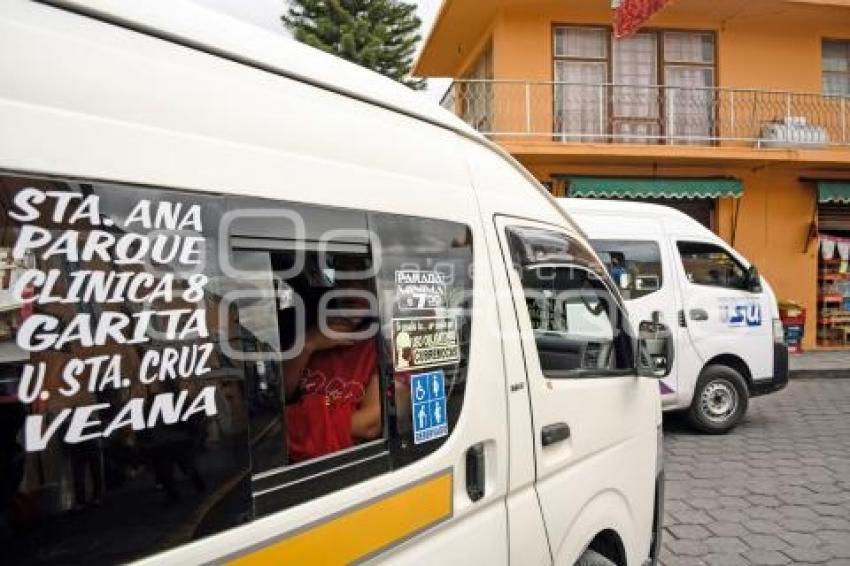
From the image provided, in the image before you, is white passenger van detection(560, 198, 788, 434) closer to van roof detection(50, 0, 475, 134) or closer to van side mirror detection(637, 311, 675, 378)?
van side mirror detection(637, 311, 675, 378)

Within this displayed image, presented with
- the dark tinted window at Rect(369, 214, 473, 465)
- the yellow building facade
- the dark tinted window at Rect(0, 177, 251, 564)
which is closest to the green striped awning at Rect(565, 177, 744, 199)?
the yellow building facade

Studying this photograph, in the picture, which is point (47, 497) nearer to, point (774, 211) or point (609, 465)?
point (609, 465)

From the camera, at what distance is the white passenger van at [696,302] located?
7.57 meters

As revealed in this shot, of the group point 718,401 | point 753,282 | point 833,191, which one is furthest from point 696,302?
point 833,191

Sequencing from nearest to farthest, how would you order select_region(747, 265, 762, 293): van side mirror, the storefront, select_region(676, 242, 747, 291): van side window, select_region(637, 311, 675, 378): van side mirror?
select_region(637, 311, 675, 378): van side mirror, select_region(676, 242, 747, 291): van side window, select_region(747, 265, 762, 293): van side mirror, the storefront

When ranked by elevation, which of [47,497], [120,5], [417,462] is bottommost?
[417,462]

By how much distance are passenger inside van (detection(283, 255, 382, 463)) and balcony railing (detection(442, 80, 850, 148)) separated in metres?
11.3

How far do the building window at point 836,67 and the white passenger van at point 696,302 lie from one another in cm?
906

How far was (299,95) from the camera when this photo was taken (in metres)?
1.74

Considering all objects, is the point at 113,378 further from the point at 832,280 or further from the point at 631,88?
the point at 832,280

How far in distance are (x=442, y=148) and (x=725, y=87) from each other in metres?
13.2

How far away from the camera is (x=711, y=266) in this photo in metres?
7.95

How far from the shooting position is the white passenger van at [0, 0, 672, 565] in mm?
1206

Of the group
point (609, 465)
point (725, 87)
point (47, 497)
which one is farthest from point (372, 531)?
point (725, 87)
